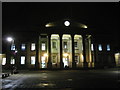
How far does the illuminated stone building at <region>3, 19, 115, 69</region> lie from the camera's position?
47.2 metres

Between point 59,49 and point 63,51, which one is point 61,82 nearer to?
point 59,49

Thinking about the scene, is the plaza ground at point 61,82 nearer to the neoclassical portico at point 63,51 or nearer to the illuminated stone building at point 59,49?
the illuminated stone building at point 59,49

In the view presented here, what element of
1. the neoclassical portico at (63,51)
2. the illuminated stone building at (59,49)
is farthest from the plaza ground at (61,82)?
the neoclassical portico at (63,51)

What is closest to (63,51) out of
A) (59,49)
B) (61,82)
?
(59,49)

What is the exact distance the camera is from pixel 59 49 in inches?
1981

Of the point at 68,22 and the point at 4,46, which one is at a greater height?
the point at 68,22

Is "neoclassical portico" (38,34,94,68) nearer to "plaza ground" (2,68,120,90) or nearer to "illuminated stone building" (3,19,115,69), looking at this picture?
"illuminated stone building" (3,19,115,69)

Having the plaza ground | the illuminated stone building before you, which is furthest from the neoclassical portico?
the plaza ground

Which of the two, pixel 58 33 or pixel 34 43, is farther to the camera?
pixel 34 43

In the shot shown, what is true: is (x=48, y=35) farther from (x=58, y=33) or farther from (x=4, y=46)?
(x=4, y=46)

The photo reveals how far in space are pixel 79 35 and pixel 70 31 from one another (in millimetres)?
3627

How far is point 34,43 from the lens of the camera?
5053 centimetres

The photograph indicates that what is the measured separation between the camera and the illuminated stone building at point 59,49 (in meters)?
47.2

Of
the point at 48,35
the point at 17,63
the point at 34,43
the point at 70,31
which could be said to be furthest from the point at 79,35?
the point at 17,63
